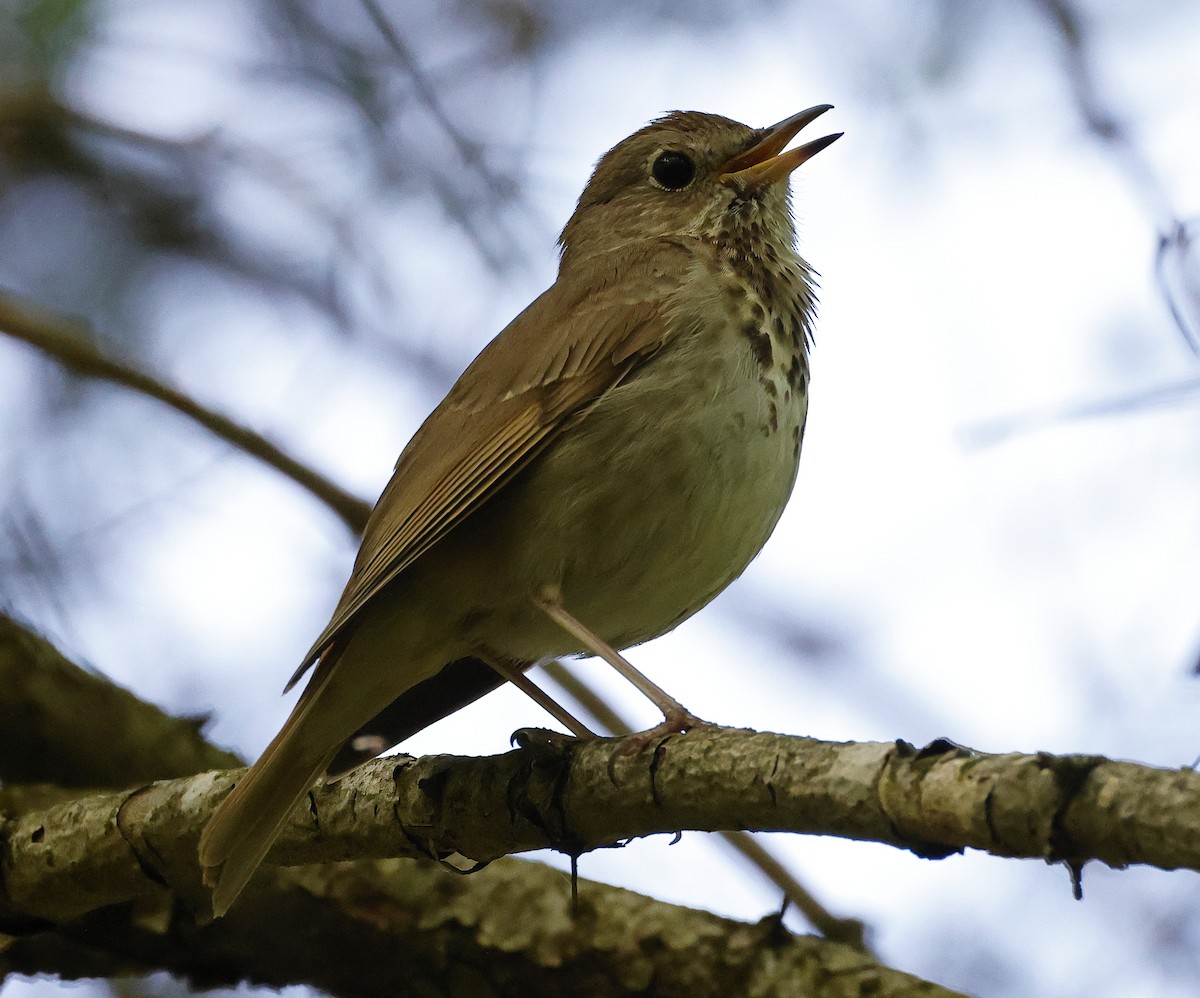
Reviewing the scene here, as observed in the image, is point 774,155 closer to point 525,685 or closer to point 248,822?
point 525,685

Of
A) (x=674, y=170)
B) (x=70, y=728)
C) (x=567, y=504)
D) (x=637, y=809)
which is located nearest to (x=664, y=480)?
(x=567, y=504)

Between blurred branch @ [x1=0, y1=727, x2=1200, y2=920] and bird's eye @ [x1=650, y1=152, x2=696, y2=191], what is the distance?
Result: 2536mm

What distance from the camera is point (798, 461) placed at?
459cm

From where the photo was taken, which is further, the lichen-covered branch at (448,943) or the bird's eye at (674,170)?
the bird's eye at (674,170)

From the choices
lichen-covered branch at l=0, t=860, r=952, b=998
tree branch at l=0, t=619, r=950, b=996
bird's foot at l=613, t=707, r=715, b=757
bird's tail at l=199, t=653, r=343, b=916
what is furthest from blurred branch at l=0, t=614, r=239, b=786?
bird's foot at l=613, t=707, r=715, b=757

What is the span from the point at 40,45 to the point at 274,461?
2760mm

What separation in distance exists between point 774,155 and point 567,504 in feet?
6.24

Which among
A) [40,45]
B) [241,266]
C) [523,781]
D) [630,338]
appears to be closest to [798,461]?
[630,338]

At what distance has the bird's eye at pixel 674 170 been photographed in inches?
216

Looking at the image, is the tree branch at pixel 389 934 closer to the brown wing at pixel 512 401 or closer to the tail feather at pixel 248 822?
the tail feather at pixel 248 822

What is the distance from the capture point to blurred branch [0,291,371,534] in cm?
510

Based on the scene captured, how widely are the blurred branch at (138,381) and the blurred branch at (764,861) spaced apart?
0.98 metres

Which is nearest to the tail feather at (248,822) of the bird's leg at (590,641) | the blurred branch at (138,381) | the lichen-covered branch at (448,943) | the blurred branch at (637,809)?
the blurred branch at (637,809)

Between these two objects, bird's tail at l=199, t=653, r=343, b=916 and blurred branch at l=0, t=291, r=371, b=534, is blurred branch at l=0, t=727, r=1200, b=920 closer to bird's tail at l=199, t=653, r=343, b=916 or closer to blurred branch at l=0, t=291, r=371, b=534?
bird's tail at l=199, t=653, r=343, b=916
